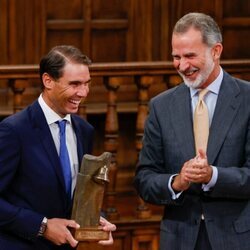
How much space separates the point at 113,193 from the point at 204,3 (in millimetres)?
2173

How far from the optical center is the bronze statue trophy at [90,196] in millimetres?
3863

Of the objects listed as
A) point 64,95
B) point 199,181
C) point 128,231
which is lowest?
point 128,231

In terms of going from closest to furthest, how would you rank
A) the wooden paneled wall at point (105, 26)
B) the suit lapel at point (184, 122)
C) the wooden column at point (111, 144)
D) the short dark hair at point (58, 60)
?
the short dark hair at point (58, 60) → the suit lapel at point (184, 122) → the wooden column at point (111, 144) → the wooden paneled wall at point (105, 26)

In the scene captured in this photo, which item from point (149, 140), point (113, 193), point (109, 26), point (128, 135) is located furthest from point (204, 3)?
point (149, 140)

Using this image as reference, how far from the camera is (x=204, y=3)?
24.6 feet

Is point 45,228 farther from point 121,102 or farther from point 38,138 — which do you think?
point 121,102

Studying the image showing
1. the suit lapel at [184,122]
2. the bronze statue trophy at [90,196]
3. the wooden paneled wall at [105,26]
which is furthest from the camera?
the wooden paneled wall at [105,26]

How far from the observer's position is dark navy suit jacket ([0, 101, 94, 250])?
3879 mm

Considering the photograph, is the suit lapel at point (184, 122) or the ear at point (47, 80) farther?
the suit lapel at point (184, 122)

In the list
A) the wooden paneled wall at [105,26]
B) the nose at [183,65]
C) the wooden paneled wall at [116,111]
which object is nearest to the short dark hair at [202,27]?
the nose at [183,65]

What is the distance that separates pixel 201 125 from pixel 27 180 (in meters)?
0.77

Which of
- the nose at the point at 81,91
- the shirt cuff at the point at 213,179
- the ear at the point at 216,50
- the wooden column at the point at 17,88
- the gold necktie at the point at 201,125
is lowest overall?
the shirt cuff at the point at 213,179

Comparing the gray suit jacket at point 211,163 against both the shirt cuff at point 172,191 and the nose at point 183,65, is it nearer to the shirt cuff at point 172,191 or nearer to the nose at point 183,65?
the shirt cuff at point 172,191

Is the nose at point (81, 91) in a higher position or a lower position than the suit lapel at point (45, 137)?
higher
